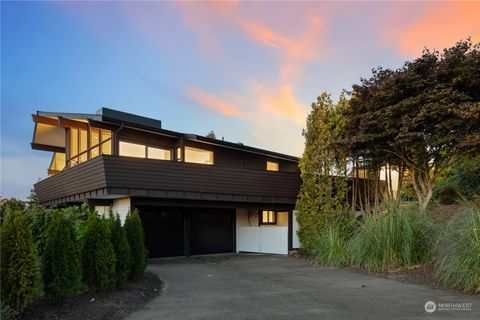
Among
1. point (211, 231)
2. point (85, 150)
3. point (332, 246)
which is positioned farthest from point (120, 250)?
point (85, 150)

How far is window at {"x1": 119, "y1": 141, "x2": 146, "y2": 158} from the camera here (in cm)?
1488

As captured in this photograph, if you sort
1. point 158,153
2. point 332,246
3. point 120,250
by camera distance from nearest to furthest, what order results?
point 120,250 < point 332,246 < point 158,153

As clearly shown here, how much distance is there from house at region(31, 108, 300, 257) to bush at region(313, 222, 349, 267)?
3561 mm

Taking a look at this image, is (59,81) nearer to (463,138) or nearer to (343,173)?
(343,173)

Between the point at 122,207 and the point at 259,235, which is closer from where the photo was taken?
the point at 122,207

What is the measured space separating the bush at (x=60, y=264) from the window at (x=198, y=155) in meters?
10.5

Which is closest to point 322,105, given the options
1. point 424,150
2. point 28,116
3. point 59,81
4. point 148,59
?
point 424,150

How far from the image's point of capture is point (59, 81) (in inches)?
563

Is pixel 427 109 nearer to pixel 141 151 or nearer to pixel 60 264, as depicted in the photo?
pixel 60 264

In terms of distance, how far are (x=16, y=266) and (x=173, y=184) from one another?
8696mm

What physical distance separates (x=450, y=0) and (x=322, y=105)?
203 inches

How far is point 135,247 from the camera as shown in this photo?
29.3ft

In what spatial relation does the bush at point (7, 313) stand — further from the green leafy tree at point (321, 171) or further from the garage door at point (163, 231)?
the garage door at point (163, 231)

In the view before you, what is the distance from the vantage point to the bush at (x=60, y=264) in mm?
6023
